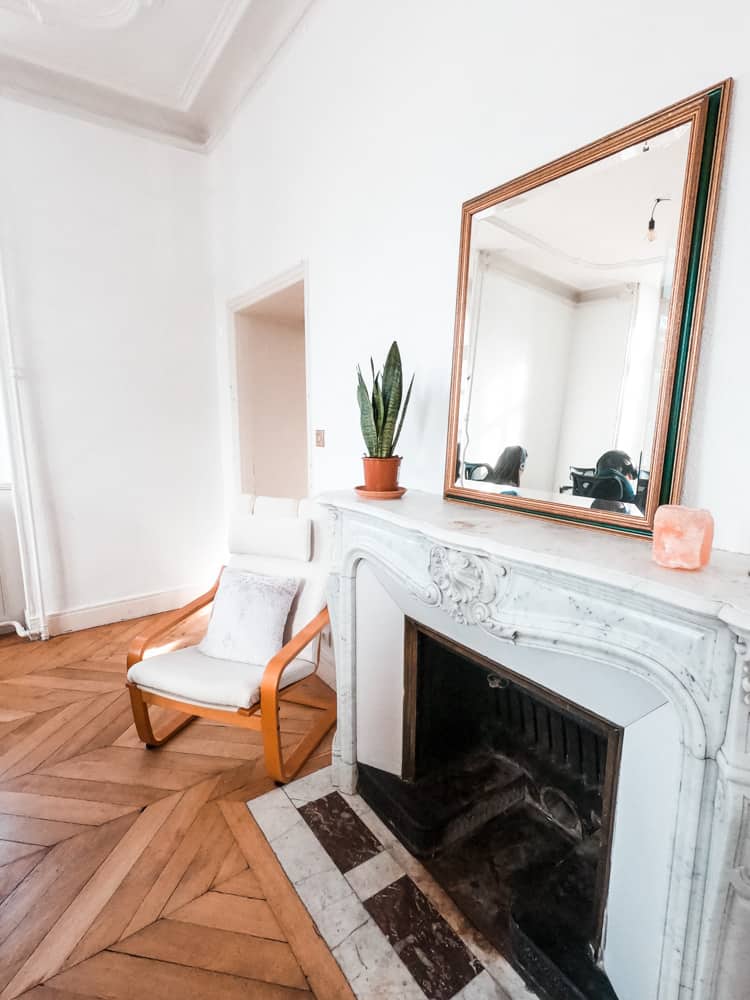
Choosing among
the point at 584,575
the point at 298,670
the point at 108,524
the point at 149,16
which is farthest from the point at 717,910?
the point at 149,16

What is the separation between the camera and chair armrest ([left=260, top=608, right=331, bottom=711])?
1627mm

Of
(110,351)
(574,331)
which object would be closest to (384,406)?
(574,331)

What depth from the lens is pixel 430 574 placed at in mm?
1238

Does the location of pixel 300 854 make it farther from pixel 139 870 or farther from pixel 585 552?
pixel 585 552

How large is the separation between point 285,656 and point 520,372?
49.7 inches

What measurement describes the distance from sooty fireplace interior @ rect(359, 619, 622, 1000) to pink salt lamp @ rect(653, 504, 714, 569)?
17.3 inches

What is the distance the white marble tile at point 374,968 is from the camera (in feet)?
3.65

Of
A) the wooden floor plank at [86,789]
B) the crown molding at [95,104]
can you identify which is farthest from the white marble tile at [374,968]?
the crown molding at [95,104]

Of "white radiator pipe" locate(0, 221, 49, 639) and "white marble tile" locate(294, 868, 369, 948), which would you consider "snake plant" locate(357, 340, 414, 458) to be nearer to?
"white marble tile" locate(294, 868, 369, 948)

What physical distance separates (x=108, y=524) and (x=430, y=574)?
264cm

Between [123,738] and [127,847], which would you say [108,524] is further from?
[127,847]

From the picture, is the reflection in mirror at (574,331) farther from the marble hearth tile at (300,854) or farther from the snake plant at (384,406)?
the marble hearth tile at (300,854)

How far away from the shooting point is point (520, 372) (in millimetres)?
1331

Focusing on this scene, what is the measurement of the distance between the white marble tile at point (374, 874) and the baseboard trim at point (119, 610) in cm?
241
